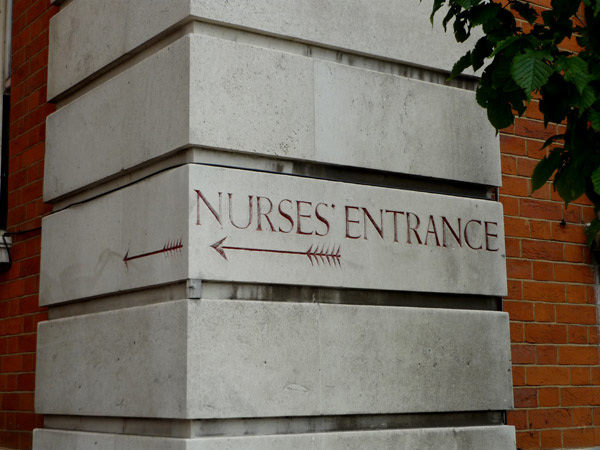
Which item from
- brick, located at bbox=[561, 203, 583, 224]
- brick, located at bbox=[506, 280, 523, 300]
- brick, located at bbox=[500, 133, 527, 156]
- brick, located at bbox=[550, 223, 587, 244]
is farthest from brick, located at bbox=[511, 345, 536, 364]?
brick, located at bbox=[500, 133, 527, 156]

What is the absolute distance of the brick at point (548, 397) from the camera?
5.73 m

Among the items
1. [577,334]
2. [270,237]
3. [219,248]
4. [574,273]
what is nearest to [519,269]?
[574,273]

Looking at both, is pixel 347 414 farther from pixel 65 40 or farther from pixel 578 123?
pixel 65 40

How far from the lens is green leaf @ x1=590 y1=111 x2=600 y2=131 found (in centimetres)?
342

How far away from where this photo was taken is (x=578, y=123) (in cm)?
360

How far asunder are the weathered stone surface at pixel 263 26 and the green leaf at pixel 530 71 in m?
1.86

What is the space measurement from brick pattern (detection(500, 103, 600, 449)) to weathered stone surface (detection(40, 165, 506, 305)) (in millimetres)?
343

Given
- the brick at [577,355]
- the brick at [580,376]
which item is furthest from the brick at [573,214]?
the brick at [580,376]

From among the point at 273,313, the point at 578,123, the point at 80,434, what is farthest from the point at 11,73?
the point at 578,123

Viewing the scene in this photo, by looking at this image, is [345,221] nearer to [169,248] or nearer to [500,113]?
[169,248]

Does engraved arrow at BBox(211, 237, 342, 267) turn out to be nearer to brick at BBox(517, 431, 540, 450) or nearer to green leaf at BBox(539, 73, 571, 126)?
green leaf at BBox(539, 73, 571, 126)

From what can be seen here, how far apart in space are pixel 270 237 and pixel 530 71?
1.78 meters

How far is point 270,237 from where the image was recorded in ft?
15.4

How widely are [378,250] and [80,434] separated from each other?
76.1 inches
